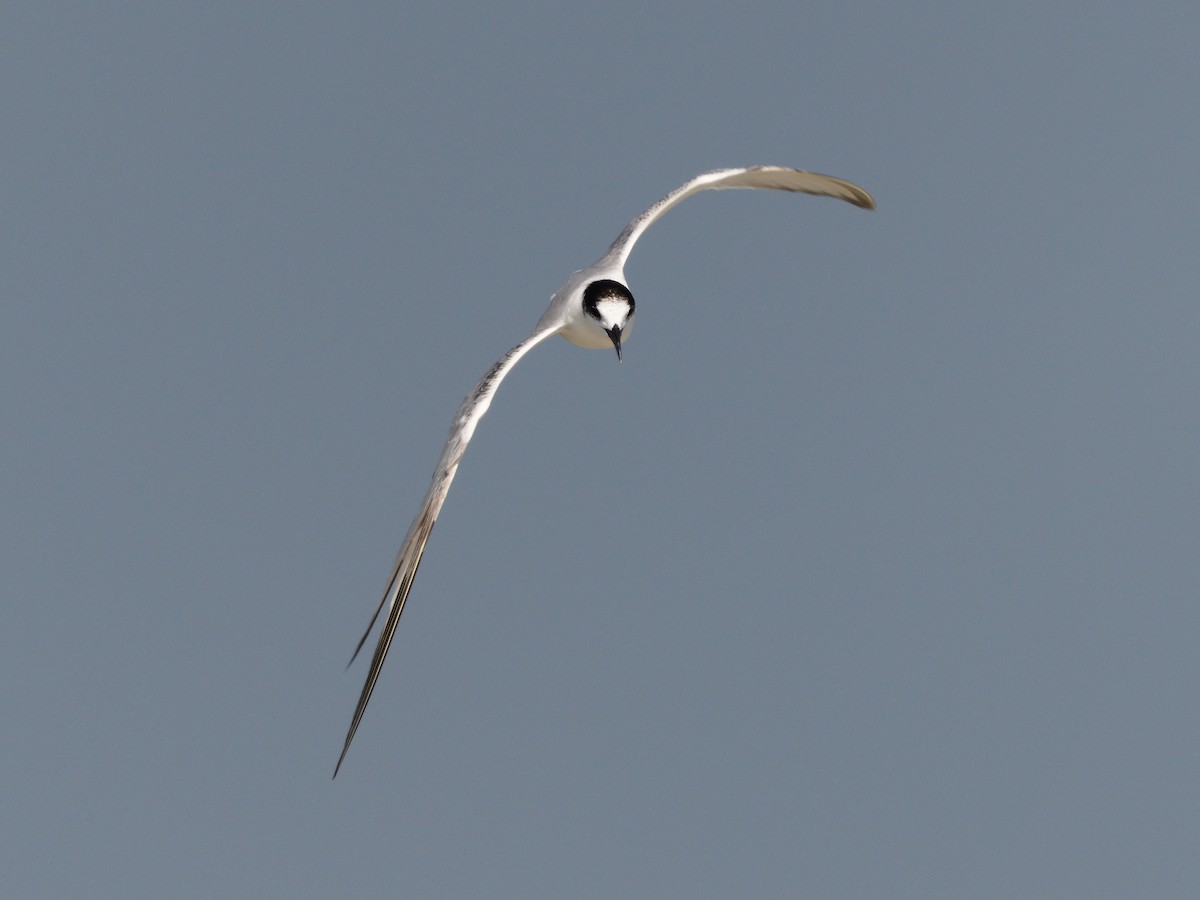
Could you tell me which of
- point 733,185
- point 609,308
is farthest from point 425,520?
point 733,185

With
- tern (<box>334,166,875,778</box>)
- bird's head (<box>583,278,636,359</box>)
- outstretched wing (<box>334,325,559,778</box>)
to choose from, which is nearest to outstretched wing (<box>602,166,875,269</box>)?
tern (<box>334,166,875,778</box>)

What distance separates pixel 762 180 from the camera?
28984mm

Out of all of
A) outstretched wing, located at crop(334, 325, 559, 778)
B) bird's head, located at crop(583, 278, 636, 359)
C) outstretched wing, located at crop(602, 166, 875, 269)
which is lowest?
outstretched wing, located at crop(334, 325, 559, 778)

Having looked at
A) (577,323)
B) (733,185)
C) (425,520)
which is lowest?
(425,520)

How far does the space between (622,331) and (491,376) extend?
3.07 meters

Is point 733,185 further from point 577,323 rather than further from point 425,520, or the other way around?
point 425,520

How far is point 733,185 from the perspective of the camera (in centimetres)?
2902

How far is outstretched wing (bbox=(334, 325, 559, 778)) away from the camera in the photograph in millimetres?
18328

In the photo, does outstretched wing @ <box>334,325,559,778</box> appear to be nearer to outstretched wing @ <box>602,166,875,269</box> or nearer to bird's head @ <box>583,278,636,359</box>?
bird's head @ <box>583,278,636,359</box>

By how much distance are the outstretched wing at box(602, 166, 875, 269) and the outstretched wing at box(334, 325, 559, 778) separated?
5.39m

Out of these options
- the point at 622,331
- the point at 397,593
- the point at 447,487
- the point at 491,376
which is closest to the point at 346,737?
the point at 397,593

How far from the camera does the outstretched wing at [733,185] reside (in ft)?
90.7

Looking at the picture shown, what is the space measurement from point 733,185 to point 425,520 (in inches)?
474

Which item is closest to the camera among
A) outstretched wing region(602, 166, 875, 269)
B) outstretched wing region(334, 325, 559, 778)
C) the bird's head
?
outstretched wing region(334, 325, 559, 778)
